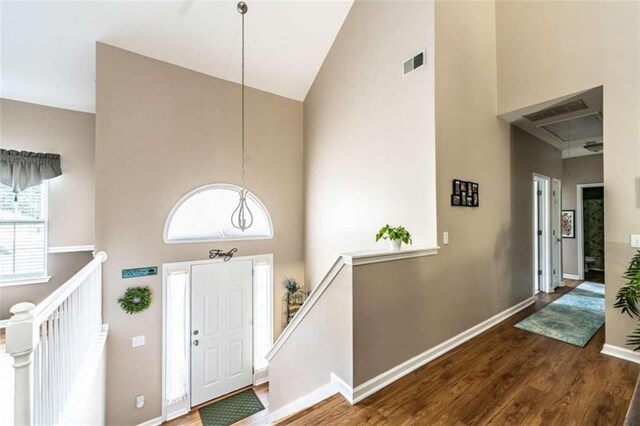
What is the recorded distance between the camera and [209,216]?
4152 mm

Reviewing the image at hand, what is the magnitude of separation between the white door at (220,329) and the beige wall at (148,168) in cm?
36

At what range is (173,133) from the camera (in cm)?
382

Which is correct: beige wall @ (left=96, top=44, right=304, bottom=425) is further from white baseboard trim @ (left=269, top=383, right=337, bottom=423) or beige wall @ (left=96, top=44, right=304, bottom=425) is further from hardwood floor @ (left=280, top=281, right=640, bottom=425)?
hardwood floor @ (left=280, top=281, right=640, bottom=425)

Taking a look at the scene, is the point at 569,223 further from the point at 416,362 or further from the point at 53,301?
the point at 53,301

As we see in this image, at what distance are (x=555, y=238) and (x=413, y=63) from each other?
4656 mm

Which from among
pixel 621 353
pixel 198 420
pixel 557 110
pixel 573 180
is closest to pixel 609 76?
pixel 557 110

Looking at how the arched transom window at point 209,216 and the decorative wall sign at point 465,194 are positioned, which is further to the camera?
the arched transom window at point 209,216

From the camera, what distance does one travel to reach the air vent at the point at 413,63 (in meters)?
2.87

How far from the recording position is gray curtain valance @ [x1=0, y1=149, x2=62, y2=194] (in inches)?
153

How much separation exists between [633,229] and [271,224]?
434 cm

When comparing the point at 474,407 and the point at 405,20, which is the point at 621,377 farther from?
the point at 405,20

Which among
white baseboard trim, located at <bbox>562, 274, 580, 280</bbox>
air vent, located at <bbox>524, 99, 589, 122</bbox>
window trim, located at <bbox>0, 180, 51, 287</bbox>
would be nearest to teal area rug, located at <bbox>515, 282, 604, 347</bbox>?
white baseboard trim, located at <bbox>562, 274, 580, 280</bbox>

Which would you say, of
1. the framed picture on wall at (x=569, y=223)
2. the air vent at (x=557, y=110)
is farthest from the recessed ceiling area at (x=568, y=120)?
the framed picture on wall at (x=569, y=223)

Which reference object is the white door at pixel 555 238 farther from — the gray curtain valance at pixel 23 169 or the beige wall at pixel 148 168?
the gray curtain valance at pixel 23 169
